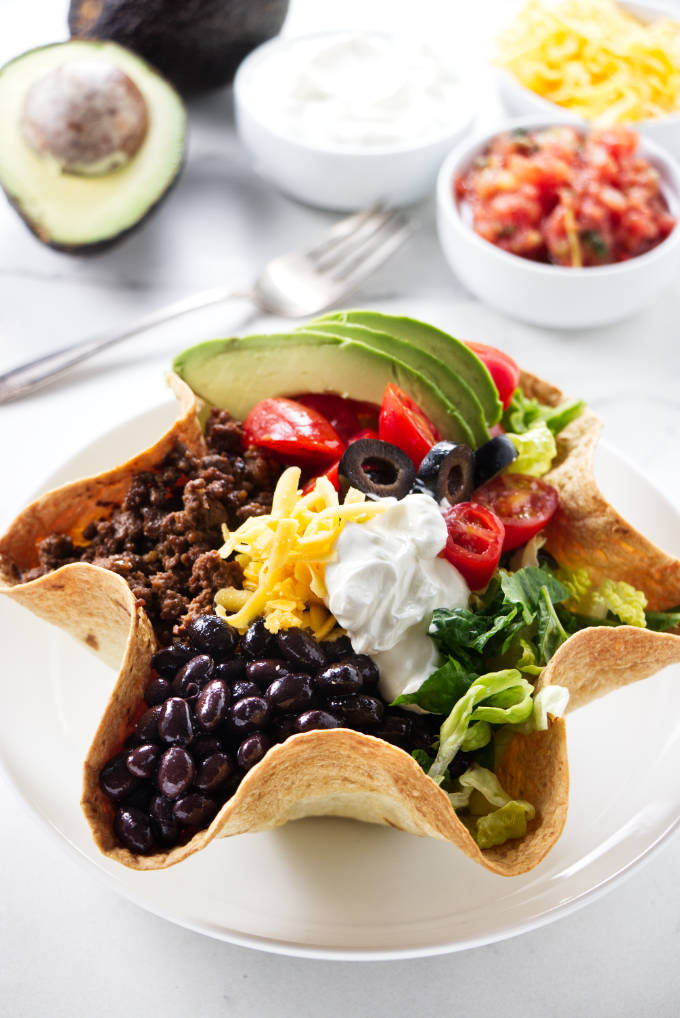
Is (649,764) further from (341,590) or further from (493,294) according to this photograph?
(493,294)

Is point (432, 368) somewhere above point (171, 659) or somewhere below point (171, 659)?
above

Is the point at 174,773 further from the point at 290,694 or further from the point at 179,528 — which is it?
the point at 179,528

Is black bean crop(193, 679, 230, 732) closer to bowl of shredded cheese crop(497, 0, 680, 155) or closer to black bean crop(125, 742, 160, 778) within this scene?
black bean crop(125, 742, 160, 778)

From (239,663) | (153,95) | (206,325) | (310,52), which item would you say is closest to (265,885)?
(239,663)

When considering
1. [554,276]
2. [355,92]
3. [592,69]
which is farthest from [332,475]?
[592,69]

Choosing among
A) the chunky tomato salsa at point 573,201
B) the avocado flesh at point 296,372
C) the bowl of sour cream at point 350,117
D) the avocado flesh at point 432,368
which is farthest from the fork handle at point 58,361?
the chunky tomato salsa at point 573,201

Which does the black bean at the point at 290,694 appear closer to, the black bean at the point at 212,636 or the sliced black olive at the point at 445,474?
the black bean at the point at 212,636
